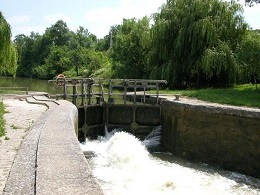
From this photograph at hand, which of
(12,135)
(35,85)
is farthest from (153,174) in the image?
(35,85)

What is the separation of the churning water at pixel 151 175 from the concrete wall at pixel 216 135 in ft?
1.54

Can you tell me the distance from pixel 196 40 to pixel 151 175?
13.5 meters

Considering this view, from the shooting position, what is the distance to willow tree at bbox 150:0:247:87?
→ 21281 millimetres

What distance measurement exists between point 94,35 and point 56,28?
18.9m

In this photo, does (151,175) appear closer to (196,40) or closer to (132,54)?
(196,40)

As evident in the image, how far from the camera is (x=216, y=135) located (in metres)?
12.6

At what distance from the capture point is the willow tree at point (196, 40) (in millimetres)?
21281

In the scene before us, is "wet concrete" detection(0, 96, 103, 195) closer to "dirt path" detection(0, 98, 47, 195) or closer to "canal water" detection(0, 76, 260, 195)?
"dirt path" detection(0, 98, 47, 195)

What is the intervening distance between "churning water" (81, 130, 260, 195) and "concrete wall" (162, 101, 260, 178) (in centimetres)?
47

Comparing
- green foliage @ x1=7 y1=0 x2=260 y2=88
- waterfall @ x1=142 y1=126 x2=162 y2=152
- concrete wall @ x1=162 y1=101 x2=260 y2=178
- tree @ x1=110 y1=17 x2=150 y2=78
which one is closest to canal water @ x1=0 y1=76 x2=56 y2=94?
tree @ x1=110 y1=17 x2=150 y2=78

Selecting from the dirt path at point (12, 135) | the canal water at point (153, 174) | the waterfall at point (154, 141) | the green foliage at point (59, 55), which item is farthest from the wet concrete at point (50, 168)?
the green foliage at point (59, 55)

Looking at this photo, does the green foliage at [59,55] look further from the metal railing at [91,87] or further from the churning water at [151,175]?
the churning water at [151,175]

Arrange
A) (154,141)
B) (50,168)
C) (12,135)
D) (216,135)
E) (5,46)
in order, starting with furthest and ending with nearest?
(5,46)
(154,141)
(216,135)
(12,135)
(50,168)

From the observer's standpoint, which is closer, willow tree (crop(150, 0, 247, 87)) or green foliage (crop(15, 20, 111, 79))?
willow tree (crop(150, 0, 247, 87))
